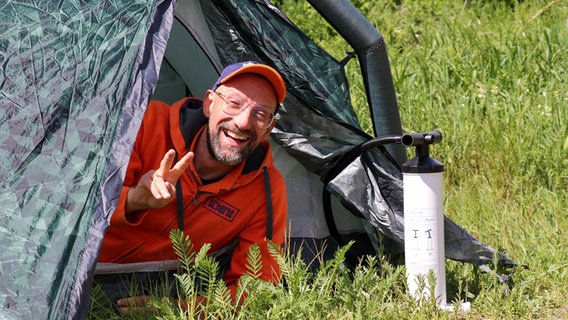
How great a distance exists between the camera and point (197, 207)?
3.81 meters

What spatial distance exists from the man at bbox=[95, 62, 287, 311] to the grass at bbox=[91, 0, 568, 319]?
0.81ft

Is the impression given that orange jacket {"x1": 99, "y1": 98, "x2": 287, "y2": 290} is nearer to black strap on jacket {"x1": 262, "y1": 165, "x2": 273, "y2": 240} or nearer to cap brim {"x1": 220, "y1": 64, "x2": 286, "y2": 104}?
black strap on jacket {"x1": 262, "y1": 165, "x2": 273, "y2": 240}

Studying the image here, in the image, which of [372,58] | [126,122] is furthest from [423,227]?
[126,122]

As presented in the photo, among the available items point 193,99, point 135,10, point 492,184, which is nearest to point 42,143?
point 135,10

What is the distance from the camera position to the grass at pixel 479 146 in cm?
356

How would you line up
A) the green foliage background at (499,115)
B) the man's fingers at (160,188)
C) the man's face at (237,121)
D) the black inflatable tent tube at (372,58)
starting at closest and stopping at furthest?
the man's fingers at (160,188) < the man's face at (237,121) < the black inflatable tent tube at (372,58) < the green foliage background at (499,115)

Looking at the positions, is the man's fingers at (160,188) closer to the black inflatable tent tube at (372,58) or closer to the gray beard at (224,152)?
the gray beard at (224,152)

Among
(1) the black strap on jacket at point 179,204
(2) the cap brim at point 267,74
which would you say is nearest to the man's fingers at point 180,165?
(1) the black strap on jacket at point 179,204

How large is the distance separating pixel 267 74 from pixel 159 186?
31.2 inches

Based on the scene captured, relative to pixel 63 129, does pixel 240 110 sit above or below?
below

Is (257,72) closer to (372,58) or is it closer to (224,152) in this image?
(224,152)

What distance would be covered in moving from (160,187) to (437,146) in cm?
286

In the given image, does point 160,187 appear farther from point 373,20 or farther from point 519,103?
point 373,20

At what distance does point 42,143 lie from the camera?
3152 millimetres
